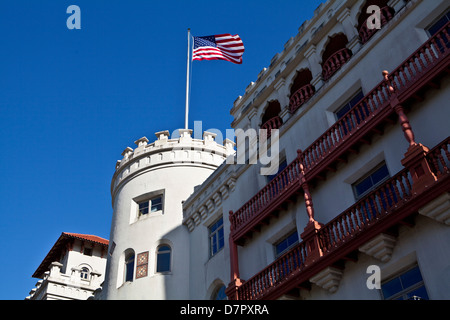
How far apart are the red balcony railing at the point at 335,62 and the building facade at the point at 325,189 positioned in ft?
0.18

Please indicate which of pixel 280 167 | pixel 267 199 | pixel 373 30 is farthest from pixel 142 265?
pixel 373 30

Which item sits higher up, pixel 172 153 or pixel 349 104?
pixel 172 153

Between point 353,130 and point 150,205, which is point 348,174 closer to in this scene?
point 353,130

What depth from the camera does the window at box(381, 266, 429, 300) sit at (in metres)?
12.9

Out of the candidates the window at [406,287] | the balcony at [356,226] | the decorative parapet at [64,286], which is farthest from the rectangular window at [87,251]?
the window at [406,287]

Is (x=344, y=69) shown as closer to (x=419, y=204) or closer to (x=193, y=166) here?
(x=419, y=204)

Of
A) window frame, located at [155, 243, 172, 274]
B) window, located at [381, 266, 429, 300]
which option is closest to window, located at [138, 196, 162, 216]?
window frame, located at [155, 243, 172, 274]

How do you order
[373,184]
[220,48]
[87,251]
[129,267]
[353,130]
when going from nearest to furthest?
[373,184], [353,130], [129,267], [220,48], [87,251]

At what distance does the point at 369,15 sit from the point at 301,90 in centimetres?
382

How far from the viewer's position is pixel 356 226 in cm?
1453

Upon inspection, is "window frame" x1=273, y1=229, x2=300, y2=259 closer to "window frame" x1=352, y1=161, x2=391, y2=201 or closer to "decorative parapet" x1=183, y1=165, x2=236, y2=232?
"window frame" x1=352, y1=161, x2=391, y2=201

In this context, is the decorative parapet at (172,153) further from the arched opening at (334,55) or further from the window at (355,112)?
the window at (355,112)

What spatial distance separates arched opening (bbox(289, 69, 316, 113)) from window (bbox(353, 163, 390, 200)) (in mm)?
5045
